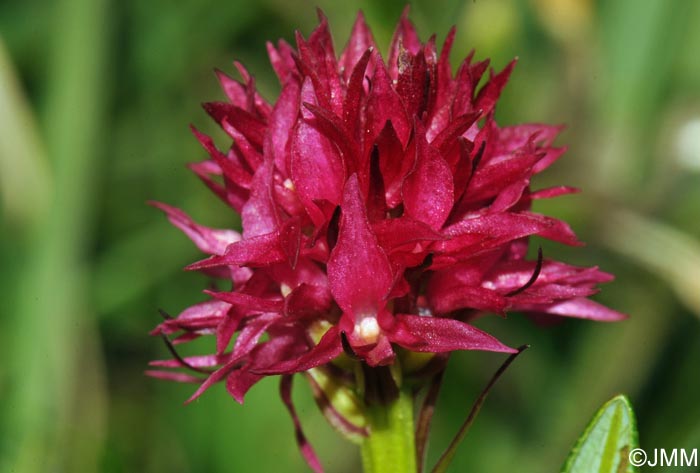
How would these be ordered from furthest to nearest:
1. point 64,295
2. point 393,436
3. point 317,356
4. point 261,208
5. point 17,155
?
1. point 17,155
2. point 64,295
3. point 393,436
4. point 261,208
5. point 317,356

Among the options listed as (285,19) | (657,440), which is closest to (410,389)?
(657,440)

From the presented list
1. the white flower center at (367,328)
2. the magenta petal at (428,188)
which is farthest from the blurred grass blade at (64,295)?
the magenta petal at (428,188)

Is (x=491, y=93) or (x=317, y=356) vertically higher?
(x=491, y=93)

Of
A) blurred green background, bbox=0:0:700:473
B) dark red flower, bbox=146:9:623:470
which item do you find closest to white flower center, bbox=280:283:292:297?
dark red flower, bbox=146:9:623:470

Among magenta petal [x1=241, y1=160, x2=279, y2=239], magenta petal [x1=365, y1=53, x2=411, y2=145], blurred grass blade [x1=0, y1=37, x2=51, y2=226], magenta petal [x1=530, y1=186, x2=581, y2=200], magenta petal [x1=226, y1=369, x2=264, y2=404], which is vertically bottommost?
magenta petal [x1=226, y1=369, x2=264, y2=404]

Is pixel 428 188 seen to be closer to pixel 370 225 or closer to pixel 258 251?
pixel 370 225

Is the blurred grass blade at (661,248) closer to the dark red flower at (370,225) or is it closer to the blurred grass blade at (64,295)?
the dark red flower at (370,225)

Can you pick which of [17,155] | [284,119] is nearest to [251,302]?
[284,119]

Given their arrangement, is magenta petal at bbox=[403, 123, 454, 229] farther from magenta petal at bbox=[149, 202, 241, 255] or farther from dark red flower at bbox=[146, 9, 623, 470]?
magenta petal at bbox=[149, 202, 241, 255]
